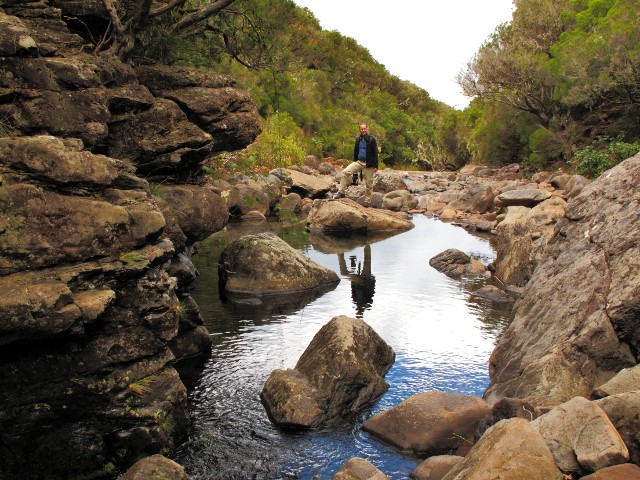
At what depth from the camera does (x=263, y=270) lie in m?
13.1

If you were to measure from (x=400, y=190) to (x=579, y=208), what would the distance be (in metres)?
19.6

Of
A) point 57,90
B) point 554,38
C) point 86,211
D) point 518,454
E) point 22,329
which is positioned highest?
point 554,38

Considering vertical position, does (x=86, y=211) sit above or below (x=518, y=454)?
above

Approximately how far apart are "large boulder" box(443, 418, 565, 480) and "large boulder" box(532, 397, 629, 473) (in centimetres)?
13

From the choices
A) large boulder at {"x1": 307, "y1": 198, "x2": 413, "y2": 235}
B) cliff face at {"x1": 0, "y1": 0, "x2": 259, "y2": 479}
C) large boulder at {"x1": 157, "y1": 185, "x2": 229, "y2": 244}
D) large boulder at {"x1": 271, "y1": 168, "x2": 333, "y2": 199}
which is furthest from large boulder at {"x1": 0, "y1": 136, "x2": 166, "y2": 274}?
large boulder at {"x1": 271, "y1": 168, "x2": 333, "y2": 199}

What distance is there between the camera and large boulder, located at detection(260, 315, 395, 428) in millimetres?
7391

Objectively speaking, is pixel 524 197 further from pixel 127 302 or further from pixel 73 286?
pixel 73 286

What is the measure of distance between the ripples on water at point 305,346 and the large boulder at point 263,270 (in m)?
0.51

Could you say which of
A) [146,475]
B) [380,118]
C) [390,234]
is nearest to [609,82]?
[390,234]

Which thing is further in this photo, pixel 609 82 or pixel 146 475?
pixel 609 82

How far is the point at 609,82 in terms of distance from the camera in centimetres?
2470

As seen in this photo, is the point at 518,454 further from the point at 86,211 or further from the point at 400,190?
the point at 400,190

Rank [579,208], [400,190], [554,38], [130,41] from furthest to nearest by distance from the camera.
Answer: [554,38] < [400,190] < [130,41] < [579,208]

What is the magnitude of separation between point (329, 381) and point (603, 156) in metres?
19.4
